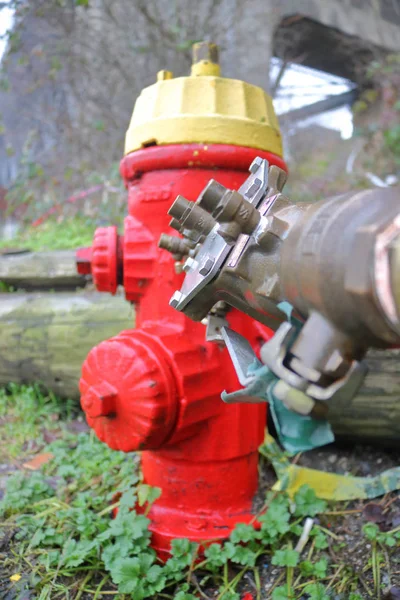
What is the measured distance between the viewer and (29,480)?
1409 millimetres

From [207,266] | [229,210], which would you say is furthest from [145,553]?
[229,210]

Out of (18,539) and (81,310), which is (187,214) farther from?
(81,310)

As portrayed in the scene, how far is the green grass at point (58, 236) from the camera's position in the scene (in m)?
2.81

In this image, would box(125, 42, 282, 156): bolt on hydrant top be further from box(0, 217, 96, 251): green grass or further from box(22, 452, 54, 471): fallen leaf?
box(0, 217, 96, 251): green grass

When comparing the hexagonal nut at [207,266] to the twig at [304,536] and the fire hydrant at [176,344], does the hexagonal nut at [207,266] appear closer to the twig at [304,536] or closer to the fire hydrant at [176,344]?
the fire hydrant at [176,344]

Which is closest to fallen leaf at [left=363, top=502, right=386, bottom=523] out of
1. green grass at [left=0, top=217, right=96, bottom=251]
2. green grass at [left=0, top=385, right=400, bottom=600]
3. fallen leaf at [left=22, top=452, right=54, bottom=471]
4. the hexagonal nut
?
green grass at [left=0, top=385, right=400, bottom=600]

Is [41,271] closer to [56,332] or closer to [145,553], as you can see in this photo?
[56,332]

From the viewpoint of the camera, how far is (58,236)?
320cm

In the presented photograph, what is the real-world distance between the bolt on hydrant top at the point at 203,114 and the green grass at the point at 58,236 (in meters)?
1.56

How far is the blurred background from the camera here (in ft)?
12.1

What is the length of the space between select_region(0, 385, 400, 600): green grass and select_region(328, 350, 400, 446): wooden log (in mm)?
257

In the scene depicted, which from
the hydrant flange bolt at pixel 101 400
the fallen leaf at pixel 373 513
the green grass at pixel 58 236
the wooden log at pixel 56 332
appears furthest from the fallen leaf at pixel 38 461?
the green grass at pixel 58 236

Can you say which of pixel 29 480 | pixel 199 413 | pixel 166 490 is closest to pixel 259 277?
pixel 199 413

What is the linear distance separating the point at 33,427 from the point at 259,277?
4.45 feet
